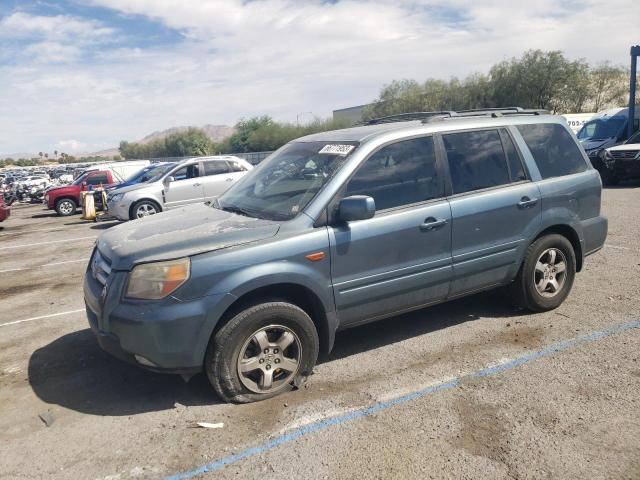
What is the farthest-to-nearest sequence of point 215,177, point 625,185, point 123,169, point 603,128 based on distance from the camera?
1. point 123,169
2. point 603,128
3. point 625,185
4. point 215,177

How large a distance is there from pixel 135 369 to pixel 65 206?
18162mm

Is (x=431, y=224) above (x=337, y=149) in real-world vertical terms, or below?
below

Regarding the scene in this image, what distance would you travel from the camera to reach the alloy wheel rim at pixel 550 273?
502 cm

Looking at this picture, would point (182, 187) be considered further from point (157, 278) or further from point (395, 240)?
point (157, 278)

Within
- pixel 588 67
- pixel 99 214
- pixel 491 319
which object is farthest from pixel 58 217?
pixel 588 67

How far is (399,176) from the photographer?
4.24m

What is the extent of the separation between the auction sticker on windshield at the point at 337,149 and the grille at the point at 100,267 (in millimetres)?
1869

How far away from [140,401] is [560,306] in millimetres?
4004

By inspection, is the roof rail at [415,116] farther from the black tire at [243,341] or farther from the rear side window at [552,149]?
the black tire at [243,341]

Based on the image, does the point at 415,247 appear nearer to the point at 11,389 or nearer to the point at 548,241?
the point at 548,241

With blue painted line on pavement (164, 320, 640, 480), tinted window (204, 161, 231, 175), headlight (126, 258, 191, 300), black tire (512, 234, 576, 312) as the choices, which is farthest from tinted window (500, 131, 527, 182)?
tinted window (204, 161, 231, 175)

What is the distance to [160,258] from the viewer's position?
11.3ft

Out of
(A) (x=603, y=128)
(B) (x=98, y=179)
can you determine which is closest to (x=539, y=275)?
(A) (x=603, y=128)

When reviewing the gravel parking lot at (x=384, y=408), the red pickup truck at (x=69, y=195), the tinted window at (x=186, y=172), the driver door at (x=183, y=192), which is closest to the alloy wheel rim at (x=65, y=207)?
the red pickup truck at (x=69, y=195)
